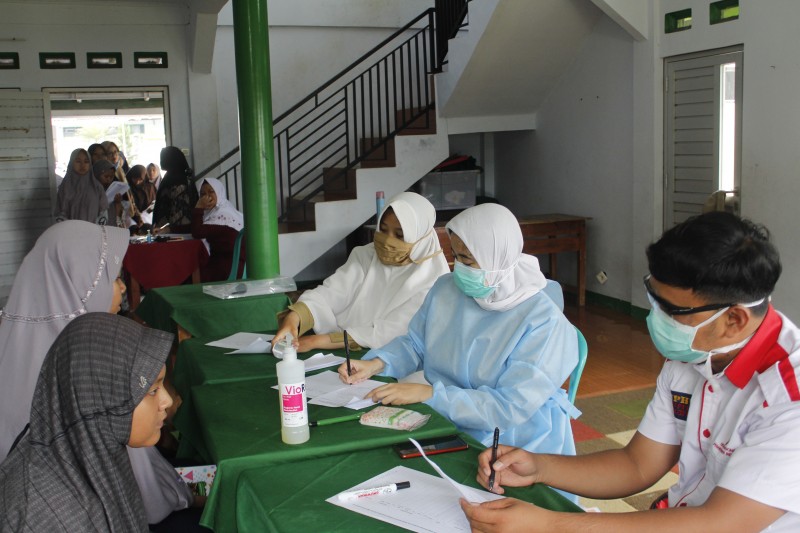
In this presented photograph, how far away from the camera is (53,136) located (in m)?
8.14

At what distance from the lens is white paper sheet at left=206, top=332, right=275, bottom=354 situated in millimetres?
2750

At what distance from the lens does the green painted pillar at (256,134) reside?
4.27 meters

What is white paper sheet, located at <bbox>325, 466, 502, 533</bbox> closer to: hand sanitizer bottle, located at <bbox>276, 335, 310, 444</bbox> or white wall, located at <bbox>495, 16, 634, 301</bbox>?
hand sanitizer bottle, located at <bbox>276, 335, 310, 444</bbox>

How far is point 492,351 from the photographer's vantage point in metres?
2.33

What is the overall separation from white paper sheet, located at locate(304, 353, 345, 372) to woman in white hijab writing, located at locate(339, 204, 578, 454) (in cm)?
11

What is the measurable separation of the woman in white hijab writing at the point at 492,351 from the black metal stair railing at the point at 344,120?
5001 millimetres

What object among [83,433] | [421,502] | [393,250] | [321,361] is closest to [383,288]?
[393,250]

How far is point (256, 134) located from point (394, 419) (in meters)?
2.72

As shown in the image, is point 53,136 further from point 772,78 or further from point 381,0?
point 772,78

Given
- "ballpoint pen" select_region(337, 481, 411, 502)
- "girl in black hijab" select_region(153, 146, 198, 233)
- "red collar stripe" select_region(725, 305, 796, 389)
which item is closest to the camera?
"red collar stripe" select_region(725, 305, 796, 389)

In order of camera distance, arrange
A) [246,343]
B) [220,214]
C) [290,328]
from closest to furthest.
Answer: [246,343]
[290,328]
[220,214]

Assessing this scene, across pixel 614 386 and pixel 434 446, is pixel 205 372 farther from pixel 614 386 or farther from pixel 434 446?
pixel 614 386

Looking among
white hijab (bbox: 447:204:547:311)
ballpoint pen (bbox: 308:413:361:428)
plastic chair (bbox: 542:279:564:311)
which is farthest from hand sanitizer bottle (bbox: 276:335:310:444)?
plastic chair (bbox: 542:279:564:311)

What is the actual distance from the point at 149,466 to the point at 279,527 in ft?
2.47
